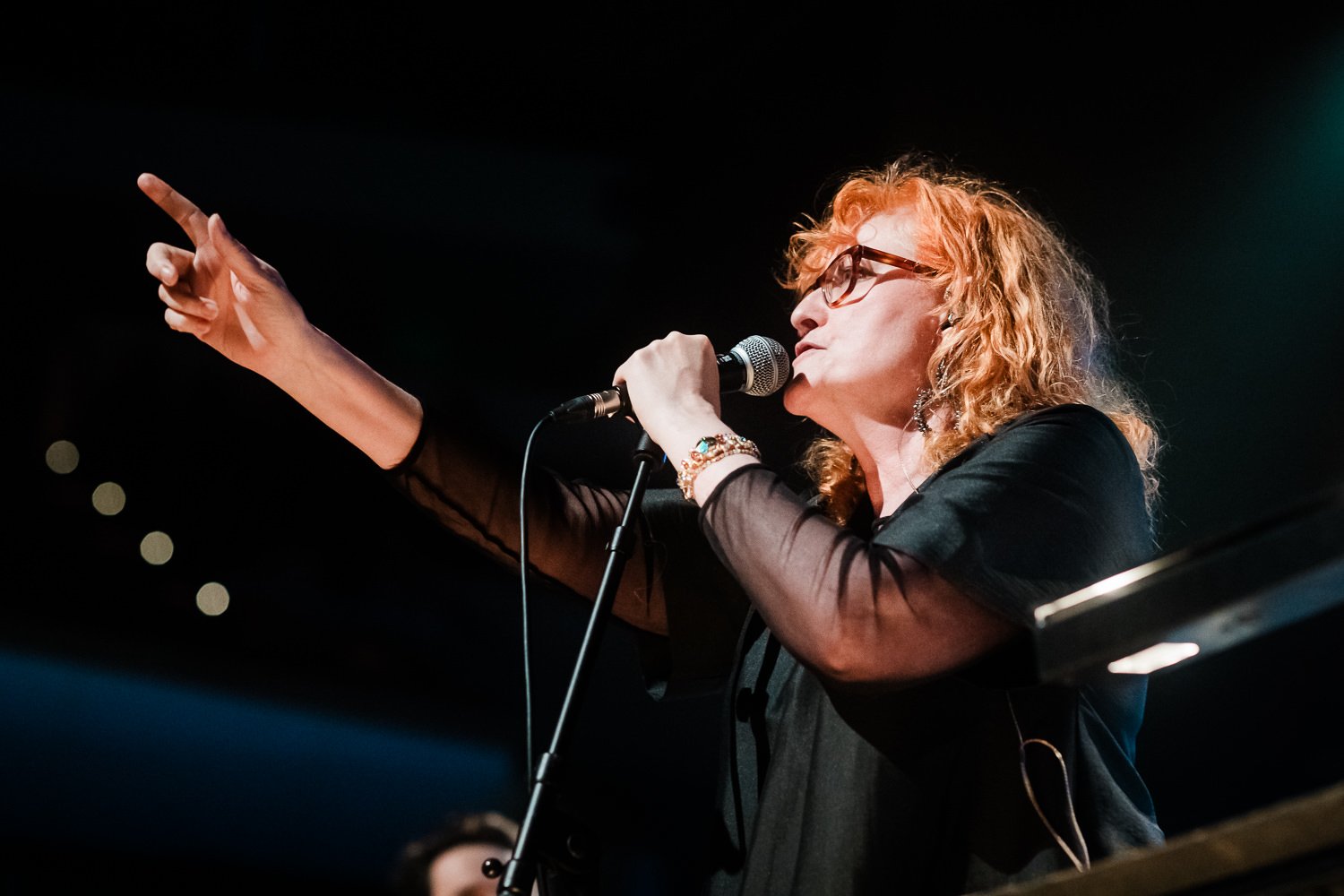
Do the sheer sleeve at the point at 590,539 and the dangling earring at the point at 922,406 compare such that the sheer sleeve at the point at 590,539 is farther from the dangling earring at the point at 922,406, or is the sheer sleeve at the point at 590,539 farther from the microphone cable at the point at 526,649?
the dangling earring at the point at 922,406

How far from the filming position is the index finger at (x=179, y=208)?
5.39 feet

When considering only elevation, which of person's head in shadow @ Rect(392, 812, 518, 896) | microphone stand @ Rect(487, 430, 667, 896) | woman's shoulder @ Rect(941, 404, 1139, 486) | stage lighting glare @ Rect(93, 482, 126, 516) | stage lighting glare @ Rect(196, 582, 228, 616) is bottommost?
microphone stand @ Rect(487, 430, 667, 896)

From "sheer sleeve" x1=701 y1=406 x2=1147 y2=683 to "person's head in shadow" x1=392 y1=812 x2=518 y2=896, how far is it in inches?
64.5

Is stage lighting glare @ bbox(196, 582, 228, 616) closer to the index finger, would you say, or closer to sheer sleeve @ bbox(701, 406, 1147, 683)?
the index finger

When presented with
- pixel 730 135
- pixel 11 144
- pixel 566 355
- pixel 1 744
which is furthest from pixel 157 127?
pixel 1 744

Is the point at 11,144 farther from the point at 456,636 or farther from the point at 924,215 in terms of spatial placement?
the point at 924,215

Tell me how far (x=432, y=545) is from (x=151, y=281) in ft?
3.79

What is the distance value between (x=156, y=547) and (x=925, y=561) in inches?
116

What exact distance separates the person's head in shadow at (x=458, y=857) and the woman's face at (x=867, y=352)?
4.71 feet

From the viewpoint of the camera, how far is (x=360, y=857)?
14.5ft

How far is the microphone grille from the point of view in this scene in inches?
70.2

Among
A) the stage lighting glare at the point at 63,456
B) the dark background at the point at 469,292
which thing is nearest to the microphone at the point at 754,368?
the dark background at the point at 469,292

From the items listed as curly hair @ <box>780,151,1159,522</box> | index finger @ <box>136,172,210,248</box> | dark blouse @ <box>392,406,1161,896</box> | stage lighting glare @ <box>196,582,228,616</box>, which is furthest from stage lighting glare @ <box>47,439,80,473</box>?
dark blouse @ <box>392,406,1161,896</box>

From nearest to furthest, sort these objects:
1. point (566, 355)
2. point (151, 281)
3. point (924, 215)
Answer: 1. point (924, 215)
2. point (151, 281)
3. point (566, 355)
